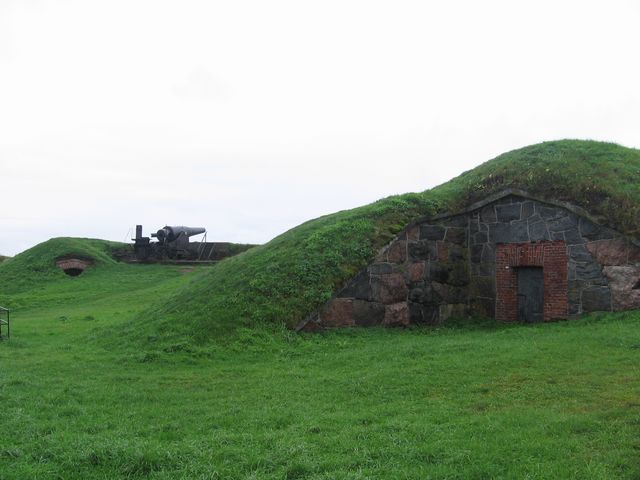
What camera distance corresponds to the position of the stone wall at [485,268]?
10.9 metres

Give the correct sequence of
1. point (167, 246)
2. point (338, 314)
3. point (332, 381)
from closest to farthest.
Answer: point (332, 381)
point (338, 314)
point (167, 246)

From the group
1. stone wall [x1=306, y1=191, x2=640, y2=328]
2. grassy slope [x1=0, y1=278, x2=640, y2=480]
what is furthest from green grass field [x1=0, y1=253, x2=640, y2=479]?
stone wall [x1=306, y1=191, x2=640, y2=328]

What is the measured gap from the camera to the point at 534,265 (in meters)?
12.0

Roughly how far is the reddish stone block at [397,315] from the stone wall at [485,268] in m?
0.02

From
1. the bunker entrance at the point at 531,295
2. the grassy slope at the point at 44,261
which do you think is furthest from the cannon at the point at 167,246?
the bunker entrance at the point at 531,295

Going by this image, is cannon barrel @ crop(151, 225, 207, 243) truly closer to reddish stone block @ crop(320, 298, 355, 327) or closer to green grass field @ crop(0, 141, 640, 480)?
green grass field @ crop(0, 141, 640, 480)

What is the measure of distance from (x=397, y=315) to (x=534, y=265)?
298cm

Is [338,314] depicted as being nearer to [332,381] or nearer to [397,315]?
[397,315]

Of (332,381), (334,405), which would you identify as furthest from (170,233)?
(334,405)

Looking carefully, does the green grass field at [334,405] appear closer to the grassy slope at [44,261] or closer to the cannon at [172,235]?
the grassy slope at [44,261]

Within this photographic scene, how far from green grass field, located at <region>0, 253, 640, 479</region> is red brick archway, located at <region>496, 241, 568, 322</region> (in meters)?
0.93

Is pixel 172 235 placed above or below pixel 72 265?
above

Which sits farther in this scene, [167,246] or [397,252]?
[167,246]

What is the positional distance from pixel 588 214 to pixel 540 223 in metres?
0.99
